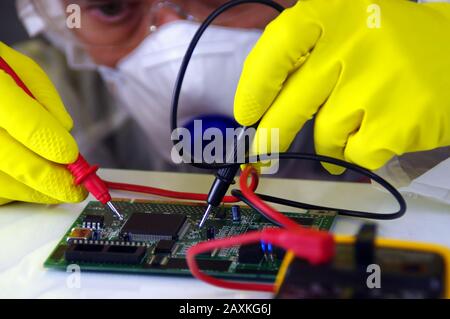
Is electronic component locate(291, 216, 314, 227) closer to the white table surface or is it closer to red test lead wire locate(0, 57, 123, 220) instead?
the white table surface

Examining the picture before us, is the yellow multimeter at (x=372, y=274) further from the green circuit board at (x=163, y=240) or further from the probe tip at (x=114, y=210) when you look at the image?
the probe tip at (x=114, y=210)

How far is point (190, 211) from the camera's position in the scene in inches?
29.0

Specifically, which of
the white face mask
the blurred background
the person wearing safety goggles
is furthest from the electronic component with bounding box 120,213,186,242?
the blurred background

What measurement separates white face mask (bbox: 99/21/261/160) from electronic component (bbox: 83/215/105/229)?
374 mm

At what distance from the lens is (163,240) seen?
0.66 metres

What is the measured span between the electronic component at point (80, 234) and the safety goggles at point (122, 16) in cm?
46

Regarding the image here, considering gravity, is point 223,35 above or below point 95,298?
above

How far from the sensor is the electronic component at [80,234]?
68cm

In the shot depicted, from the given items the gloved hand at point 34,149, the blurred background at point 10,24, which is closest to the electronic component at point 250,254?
the gloved hand at point 34,149

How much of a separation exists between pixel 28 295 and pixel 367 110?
374mm

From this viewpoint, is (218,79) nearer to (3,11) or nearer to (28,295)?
(3,11)

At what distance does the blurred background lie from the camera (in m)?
1.12
